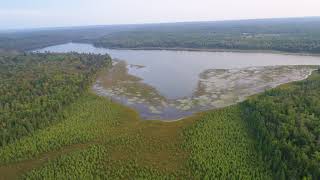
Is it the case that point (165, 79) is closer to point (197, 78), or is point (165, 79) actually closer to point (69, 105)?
point (197, 78)

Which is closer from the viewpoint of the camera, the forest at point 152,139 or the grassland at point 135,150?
the forest at point 152,139

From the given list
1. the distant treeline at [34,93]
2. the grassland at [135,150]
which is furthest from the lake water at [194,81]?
the distant treeline at [34,93]

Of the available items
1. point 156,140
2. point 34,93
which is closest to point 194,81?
point 34,93

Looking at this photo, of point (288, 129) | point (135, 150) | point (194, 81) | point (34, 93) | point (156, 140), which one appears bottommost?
point (135, 150)

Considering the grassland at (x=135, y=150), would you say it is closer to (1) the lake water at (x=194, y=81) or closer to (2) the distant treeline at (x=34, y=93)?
(2) the distant treeline at (x=34, y=93)

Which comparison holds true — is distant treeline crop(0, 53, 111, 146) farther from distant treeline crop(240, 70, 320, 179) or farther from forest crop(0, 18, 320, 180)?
distant treeline crop(240, 70, 320, 179)

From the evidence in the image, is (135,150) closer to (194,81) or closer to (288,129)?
(288,129)

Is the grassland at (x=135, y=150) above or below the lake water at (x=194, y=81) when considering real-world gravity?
below

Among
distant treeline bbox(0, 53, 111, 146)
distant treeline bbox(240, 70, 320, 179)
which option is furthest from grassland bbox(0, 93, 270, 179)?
distant treeline bbox(0, 53, 111, 146)
